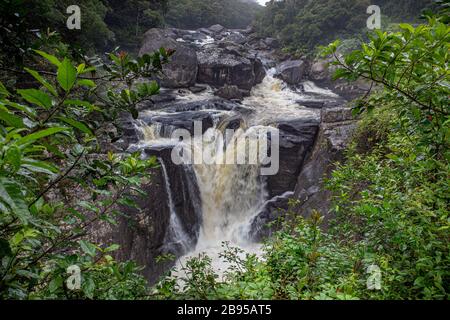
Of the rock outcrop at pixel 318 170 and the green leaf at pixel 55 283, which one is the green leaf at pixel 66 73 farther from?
the rock outcrop at pixel 318 170

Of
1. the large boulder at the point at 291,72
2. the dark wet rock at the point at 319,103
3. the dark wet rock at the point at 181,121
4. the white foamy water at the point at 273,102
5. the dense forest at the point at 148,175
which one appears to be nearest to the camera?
the dense forest at the point at 148,175

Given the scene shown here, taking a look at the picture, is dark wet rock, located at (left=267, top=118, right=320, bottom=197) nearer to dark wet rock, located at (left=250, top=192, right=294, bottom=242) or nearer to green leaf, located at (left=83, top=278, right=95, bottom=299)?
dark wet rock, located at (left=250, top=192, right=294, bottom=242)

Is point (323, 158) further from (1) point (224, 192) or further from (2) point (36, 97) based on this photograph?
(2) point (36, 97)

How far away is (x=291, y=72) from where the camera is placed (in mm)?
23453

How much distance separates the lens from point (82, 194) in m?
6.48

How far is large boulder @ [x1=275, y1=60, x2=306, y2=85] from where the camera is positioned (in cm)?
2319

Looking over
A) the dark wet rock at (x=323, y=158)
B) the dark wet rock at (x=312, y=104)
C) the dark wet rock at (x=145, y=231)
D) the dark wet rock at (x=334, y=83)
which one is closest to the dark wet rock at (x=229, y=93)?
the dark wet rock at (x=312, y=104)

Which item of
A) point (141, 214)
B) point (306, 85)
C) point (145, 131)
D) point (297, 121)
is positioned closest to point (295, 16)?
point (306, 85)

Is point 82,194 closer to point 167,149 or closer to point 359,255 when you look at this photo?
point 167,149

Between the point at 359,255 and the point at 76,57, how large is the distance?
111 inches

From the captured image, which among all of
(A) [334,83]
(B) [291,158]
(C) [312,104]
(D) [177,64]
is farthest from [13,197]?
(A) [334,83]

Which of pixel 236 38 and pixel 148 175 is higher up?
pixel 236 38

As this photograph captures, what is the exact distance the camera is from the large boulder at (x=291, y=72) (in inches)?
913

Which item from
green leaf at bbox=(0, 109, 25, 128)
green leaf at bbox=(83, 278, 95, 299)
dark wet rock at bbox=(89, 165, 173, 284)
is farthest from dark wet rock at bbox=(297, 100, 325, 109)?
green leaf at bbox=(0, 109, 25, 128)
